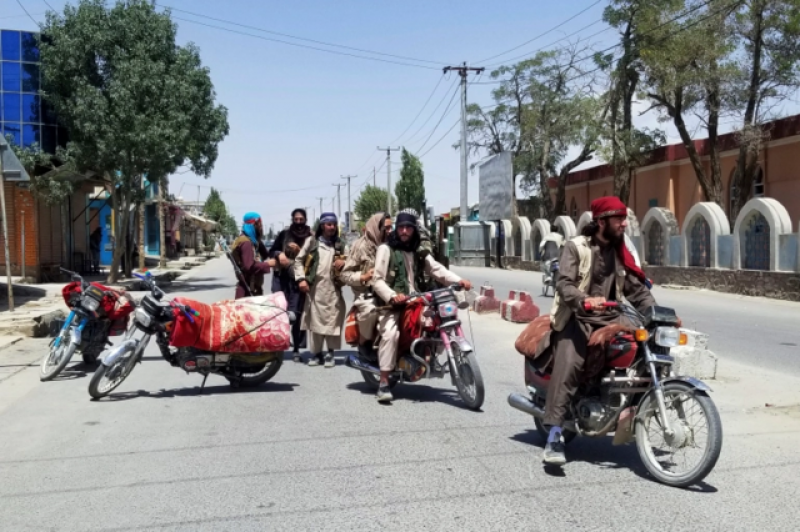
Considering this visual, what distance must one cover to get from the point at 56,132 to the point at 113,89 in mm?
2788

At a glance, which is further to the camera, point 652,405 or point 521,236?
point 521,236

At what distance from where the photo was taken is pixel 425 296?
22.4ft

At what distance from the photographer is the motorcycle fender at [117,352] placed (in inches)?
285

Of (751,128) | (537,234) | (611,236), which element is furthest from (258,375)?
(537,234)

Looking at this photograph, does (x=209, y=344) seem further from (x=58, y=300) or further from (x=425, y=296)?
(x=58, y=300)

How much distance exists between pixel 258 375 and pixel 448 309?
2427 millimetres

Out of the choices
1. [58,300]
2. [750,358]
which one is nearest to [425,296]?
[750,358]

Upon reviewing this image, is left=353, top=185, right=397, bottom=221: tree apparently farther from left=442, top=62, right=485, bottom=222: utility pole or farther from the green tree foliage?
left=442, top=62, right=485, bottom=222: utility pole

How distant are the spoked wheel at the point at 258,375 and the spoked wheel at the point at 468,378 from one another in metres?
2.09

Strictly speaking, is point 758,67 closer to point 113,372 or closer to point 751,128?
point 751,128

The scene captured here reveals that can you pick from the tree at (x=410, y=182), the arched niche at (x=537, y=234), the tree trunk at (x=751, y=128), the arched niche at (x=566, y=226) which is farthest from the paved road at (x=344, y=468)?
the tree at (x=410, y=182)

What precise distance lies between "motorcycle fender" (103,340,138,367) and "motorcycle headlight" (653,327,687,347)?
195 inches

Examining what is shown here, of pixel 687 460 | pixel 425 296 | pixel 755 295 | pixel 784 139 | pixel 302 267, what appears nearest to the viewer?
pixel 687 460

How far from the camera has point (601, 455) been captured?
17.3 feet
